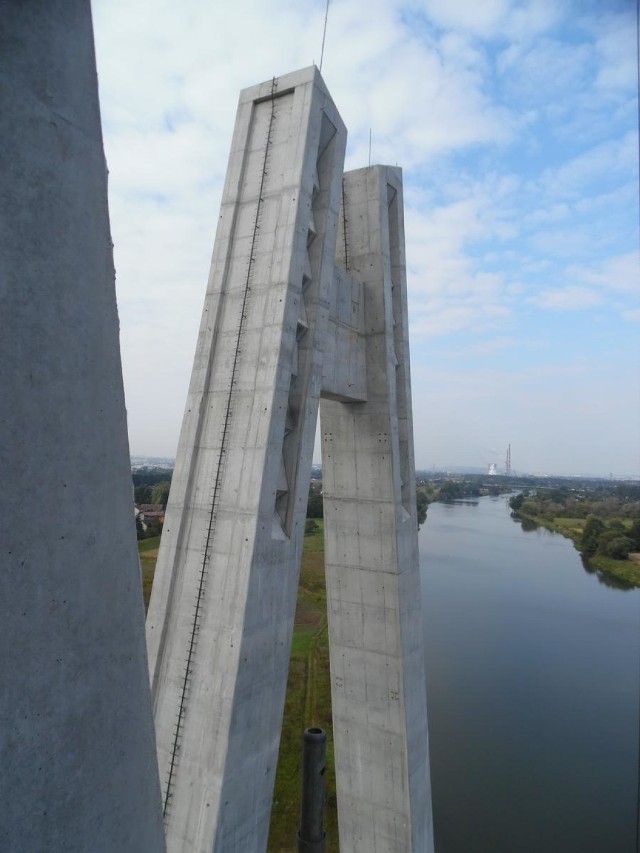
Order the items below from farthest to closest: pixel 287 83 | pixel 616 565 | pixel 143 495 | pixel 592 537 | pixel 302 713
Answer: pixel 143 495, pixel 592 537, pixel 616 565, pixel 302 713, pixel 287 83

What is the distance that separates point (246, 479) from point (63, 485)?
3839 mm

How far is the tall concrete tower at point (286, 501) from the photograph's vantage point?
5.50 metres

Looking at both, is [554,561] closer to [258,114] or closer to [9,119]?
[258,114]

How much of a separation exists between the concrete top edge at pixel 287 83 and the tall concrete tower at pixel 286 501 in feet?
0.07

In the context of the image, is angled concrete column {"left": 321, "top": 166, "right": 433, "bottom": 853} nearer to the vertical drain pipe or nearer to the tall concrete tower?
the tall concrete tower

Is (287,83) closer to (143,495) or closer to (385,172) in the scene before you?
(385,172)

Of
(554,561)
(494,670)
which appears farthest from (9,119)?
(554,561)

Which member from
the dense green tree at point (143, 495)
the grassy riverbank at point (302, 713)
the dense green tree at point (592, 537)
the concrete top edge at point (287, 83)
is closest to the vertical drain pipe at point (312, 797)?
the grassy riverbank at point (302, 713)

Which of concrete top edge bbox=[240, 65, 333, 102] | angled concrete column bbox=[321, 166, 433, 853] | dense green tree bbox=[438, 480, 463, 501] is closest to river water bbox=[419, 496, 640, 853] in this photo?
angled concrete column bbox=[321, 166, 433, 853]

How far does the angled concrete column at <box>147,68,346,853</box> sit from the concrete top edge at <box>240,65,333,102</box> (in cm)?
3

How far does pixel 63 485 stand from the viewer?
2111 mm

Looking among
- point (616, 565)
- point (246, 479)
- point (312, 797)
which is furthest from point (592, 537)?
point (246, 479)

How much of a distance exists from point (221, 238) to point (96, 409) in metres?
5.28

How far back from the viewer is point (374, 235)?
362 inches
